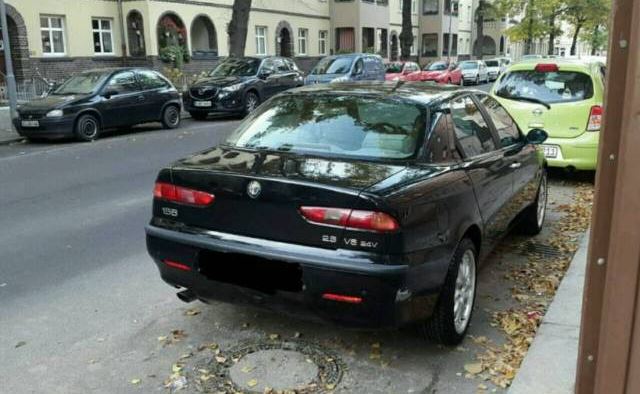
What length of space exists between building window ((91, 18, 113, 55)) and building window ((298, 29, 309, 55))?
13.5 m

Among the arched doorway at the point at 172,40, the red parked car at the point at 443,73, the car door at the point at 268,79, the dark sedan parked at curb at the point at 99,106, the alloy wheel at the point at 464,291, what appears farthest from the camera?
the red parked car at the point at 443,73

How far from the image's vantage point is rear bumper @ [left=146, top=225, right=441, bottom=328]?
3191 mm

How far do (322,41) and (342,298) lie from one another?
123ft

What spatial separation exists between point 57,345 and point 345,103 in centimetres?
239

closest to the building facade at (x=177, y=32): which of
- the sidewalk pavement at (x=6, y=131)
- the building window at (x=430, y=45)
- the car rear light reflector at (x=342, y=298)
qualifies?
the sidewalk pavement at (x=6, y=131)

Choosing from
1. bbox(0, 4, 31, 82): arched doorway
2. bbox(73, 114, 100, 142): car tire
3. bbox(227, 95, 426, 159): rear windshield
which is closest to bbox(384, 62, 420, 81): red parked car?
bbox(0, 4, 31, 82): arched doorway

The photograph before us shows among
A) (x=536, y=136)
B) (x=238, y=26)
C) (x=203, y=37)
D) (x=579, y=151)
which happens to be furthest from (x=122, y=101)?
(x=203, y=37)

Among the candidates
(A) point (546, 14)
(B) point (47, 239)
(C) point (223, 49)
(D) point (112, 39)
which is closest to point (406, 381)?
(B) point (47, 239)

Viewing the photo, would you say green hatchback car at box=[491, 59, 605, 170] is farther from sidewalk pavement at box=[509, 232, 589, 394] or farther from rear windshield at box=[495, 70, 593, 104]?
sidewalk pavement at box=[509, 232, 589, 394]

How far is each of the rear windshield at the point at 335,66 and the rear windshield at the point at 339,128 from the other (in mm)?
16199

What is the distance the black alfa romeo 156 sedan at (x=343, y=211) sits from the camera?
3.22 m

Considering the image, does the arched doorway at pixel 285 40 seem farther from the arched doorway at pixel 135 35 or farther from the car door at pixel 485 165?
the car door at pixel 485 165

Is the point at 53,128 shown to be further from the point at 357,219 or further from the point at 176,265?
the point at 357,219

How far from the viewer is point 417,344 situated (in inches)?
153
